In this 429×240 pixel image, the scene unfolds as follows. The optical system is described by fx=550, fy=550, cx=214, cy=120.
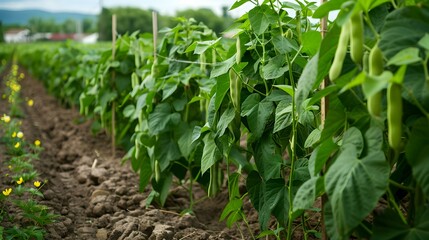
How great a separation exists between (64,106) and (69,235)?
18.1 ft

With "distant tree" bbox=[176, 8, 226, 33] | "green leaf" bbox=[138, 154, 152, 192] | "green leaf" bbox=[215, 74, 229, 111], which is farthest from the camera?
"distant tree" bbox=[176, 8, 226, 33]

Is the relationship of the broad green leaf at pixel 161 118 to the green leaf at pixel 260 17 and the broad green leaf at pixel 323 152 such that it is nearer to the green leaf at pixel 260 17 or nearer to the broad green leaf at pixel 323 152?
the green leaf at pixel 260 17

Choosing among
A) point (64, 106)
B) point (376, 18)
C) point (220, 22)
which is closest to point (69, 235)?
point (376, 18)

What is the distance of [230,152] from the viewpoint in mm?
2547

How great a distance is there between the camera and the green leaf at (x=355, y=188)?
4.58 feet

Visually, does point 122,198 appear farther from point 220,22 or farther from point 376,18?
point 220,22

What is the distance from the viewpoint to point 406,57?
1.33 metres

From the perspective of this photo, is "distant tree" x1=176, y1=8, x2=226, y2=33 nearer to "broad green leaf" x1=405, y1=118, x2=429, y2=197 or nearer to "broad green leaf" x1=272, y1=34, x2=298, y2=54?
"broad green leaf" x1=272, y1=34, x2=298, y2=54

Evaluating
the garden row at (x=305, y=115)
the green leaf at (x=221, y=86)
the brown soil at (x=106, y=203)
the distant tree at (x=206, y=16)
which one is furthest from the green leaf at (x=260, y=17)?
the distant tree at (x=206, y=16)

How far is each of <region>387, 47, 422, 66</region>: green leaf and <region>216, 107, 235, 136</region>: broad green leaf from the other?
1.06 meters

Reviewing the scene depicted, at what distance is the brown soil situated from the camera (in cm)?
281

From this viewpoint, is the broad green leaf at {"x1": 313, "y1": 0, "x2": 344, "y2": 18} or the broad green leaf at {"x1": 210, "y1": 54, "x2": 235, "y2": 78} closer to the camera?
the broad green leaf at {"x1": 313, "y1": 0, "x2": 344, "y2": 18}

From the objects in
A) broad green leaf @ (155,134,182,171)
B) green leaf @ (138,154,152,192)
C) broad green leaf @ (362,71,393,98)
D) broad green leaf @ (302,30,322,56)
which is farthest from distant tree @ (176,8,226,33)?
broad green leaf @ (362,71,393,98)

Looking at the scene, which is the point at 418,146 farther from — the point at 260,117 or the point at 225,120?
the point at 225,120
